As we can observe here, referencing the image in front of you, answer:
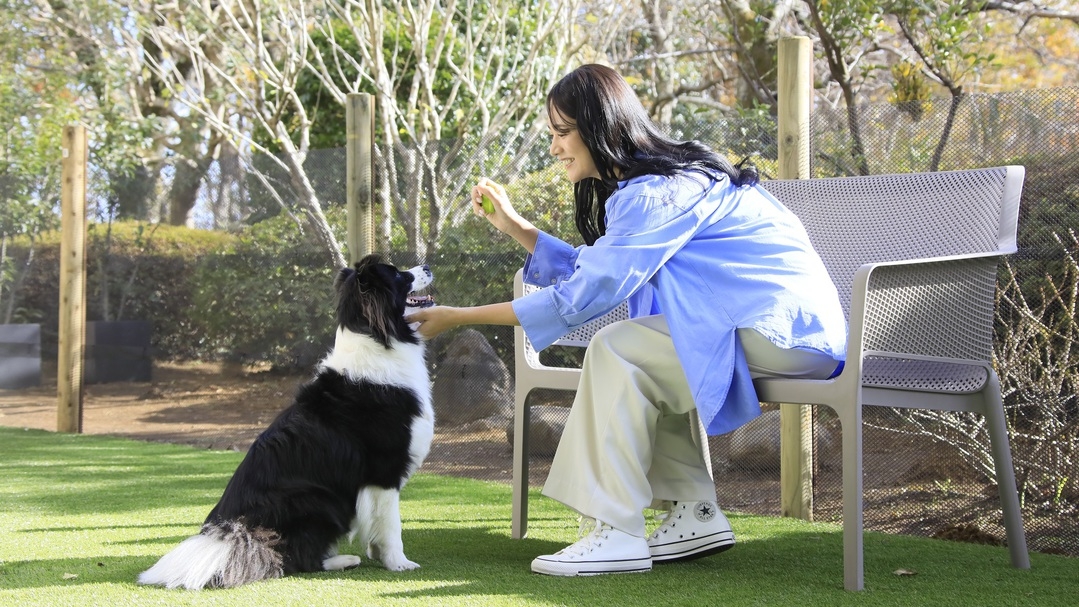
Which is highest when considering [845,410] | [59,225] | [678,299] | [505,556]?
[59,225]

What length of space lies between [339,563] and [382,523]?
0.15 metres

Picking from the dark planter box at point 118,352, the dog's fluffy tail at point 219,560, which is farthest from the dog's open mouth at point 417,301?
the dark planter box at point 118,352

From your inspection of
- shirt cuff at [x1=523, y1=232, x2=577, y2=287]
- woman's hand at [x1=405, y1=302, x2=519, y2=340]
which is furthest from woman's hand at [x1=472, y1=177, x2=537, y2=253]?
woman's hand at [x1=405, y1=302, x2=519, y2=340]

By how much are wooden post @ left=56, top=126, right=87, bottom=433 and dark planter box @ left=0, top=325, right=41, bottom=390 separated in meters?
0.50

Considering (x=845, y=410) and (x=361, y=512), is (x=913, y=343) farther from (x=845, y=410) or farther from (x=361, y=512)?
(x=361, y=512)

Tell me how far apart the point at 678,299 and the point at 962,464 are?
147 cm

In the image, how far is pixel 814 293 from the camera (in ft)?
8.09

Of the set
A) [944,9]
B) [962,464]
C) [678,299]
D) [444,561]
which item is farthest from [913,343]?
[944,9]

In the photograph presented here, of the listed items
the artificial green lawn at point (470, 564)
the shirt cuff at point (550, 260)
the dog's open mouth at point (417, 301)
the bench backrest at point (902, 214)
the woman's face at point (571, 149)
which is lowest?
the artificial green lawn at point (470, 564)

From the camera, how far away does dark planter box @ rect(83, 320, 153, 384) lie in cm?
592

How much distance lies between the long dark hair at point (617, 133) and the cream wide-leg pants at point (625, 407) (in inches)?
15.2

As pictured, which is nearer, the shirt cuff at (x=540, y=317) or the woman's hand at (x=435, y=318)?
the shirt cuff at (x=540, y=317)

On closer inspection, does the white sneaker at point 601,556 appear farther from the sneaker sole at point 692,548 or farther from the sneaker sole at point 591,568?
the sneaker sole at point 692,548

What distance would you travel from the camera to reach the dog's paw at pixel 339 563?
2.60 meters
